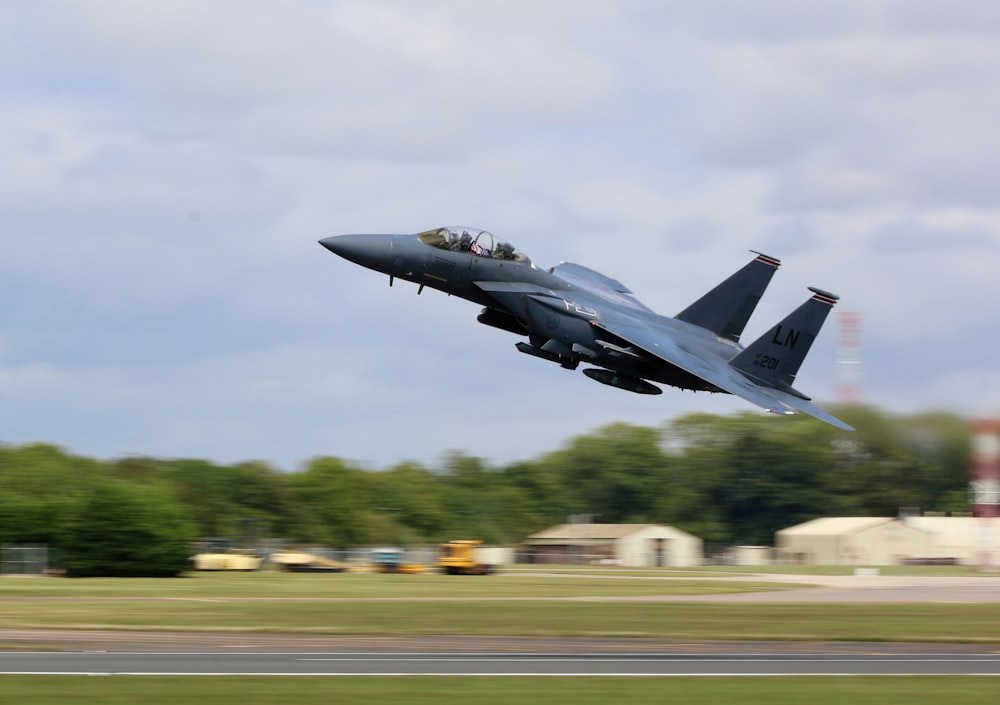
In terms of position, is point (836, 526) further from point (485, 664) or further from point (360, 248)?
point (485, 664)

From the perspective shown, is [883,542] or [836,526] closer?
[883,542]

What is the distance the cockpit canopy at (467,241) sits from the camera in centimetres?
3225

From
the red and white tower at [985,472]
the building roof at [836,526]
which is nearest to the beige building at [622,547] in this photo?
the building roof at [836,526]

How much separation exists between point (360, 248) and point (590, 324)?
5.95 m

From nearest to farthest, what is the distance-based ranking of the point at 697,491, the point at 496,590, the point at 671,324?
1. the point at 671,324
2. the point at 496,590
3. the point at 697,491

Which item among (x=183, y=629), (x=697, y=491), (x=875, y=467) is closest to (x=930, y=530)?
(x=875, y=467)

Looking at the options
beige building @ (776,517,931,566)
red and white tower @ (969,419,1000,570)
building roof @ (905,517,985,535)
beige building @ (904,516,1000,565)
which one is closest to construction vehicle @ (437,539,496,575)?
red and white tower @ (969,419,1000,570)

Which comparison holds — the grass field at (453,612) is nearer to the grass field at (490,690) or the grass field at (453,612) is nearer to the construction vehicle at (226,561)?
the grass field at (490,690)

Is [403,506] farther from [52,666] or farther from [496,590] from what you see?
[52,666]

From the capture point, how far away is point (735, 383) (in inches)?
1344

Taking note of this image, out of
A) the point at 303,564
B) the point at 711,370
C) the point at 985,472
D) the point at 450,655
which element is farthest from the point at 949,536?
the point at 450,655

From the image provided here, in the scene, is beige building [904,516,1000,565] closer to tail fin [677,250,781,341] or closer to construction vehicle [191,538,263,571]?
construction vehicle [191,538,263,571]

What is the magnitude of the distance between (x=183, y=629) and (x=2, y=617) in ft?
14.1

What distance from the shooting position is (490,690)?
1759 centimetres
